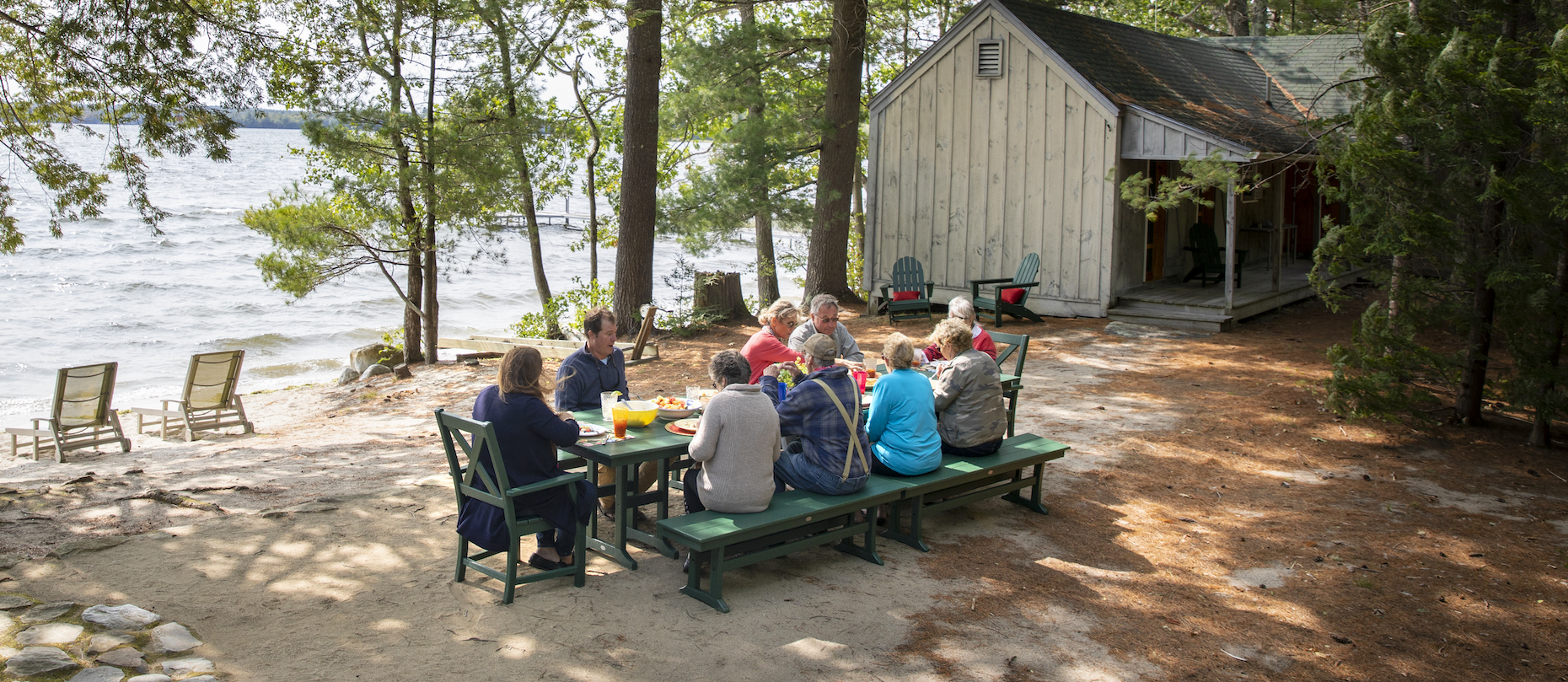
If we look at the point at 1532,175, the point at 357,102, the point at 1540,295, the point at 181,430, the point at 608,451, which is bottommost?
the point at 181,430

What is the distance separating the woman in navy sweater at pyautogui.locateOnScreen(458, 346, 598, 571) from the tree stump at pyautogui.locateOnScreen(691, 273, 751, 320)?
9.60 meters

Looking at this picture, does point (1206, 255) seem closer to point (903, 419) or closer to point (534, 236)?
point (534, 236)

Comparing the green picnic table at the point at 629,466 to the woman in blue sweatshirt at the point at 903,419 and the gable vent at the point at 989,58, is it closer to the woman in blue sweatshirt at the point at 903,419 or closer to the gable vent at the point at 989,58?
the woman in blue sweatshirt at the point at 903,419

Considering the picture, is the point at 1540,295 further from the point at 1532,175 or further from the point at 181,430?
the point at 181,430

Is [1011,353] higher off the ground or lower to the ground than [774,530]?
higher

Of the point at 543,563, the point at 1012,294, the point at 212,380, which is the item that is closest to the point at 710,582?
the point at 543,563

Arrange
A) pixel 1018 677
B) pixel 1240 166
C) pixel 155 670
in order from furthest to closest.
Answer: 1. pixel 1240 166
2. pixel 1018 677
3. pixel 155 670

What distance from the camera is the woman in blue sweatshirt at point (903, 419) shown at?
211 inches

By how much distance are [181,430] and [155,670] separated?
799 cm

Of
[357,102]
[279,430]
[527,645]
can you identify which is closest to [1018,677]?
[527,645]

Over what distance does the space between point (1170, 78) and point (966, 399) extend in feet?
36.4

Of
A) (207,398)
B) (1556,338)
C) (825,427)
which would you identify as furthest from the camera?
(207,398)

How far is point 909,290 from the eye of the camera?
1441 cm

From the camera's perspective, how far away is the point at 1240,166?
41.8ft
